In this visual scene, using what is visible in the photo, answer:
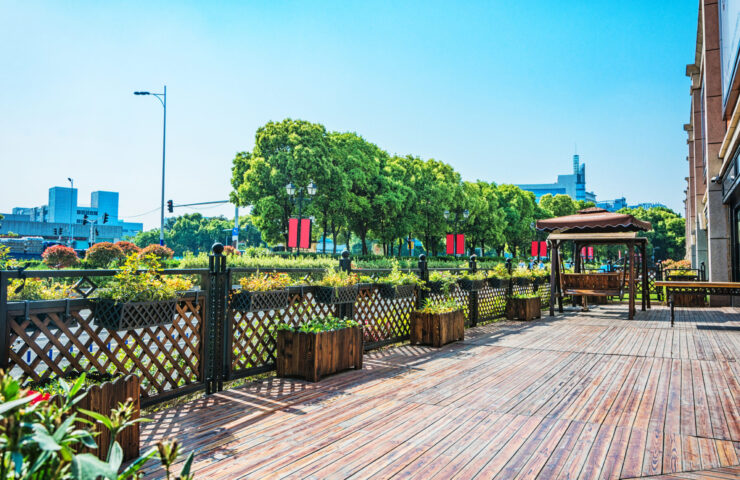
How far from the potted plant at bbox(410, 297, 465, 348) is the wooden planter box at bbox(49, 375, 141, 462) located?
4977mm

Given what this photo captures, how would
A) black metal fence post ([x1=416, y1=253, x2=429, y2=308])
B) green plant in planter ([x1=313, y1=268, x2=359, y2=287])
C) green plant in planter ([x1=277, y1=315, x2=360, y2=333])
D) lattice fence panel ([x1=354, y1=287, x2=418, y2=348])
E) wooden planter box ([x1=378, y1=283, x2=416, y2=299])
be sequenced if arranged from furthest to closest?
black metal fence post ([x1=416, y1=253, x2=429, y2=308])
wooden planter box ([x1=378, y1=283, x2=416, y2=299])
lattice fence panel ([x1=354, y1=287, x2=418, y2=348])
green plant in planter ([x1=313, y1=268, x2=359, y2=287])
green plant in planter ([x1=277, y1=315, x2=360, y2=333])

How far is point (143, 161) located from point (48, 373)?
1346 inches

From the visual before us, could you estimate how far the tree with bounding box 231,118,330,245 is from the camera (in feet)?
94.8

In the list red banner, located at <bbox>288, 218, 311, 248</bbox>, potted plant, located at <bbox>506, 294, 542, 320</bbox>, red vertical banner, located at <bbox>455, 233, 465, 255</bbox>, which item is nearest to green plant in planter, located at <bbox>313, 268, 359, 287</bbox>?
potted plant, located at <bbox>506, 294, 542, 320</bbox>

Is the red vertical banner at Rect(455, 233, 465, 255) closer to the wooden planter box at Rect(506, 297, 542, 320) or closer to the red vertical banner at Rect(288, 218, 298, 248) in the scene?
the red vertical banner at Rect(288, 218, 298, 248)

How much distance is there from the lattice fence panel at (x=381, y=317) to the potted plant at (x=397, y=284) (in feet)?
0.43

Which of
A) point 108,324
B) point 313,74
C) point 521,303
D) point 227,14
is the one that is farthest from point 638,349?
point 313,74

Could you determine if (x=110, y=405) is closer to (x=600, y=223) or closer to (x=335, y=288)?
(x=335, y=288)

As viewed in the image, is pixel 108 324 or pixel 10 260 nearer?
pixel 10 260

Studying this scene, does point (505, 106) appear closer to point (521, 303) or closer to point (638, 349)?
point (521, 303)

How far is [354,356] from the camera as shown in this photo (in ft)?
18.9

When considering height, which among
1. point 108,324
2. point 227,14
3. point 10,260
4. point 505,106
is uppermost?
point 505,106

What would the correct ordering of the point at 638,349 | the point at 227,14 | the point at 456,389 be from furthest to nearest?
the point at 227,14 → the point at 638,349 → the point at 456,389

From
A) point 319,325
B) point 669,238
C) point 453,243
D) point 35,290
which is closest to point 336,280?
point 319,325
